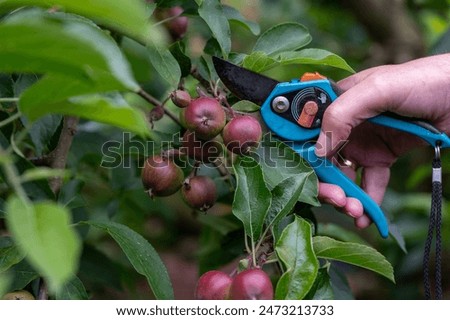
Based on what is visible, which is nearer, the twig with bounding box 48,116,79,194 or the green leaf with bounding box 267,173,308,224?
the green leaf with bounding box 267,173,308,224

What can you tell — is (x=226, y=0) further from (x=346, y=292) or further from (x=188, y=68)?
(x=346, y=292)

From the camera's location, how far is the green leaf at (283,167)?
0.98 m

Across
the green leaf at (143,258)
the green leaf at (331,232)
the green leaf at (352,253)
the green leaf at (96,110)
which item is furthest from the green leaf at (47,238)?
the green leaf at (331,232)

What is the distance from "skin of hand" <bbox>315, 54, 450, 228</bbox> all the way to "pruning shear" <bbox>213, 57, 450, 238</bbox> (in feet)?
0.06

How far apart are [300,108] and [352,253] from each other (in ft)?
0.76

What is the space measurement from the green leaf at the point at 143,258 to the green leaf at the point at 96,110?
0.94 feet

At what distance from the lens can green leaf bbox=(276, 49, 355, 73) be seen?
985mm

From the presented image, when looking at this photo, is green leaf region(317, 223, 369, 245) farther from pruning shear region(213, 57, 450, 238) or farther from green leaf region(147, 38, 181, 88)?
green leaf region(147, 38, 181, 88)

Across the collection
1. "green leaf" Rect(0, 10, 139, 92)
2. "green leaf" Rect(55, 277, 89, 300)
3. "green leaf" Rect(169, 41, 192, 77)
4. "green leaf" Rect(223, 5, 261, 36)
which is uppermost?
"green leaf" Rect(0, 10, 139, 92)

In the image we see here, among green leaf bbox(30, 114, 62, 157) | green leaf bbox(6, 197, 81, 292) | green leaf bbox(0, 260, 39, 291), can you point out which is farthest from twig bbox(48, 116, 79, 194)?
green leaf bbox(6, 197, 81, 292)

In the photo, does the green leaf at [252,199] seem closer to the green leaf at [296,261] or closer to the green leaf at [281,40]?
the green leaf at [296,261]
